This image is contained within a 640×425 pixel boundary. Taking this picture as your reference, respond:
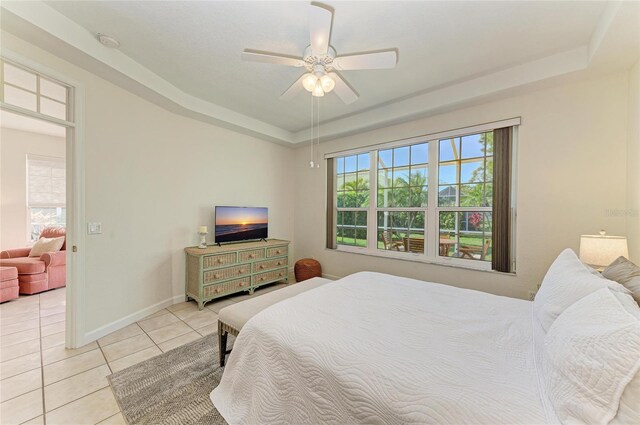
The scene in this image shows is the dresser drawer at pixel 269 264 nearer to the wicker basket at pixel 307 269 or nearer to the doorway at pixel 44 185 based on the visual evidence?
the wicker basket at pixel 307 269

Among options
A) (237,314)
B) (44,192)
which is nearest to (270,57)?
(237,314)

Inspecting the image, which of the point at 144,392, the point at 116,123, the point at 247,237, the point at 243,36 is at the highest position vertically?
the point at 243,36

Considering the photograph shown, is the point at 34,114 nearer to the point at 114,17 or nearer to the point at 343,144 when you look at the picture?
the point at 114,17

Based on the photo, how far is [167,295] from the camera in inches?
129

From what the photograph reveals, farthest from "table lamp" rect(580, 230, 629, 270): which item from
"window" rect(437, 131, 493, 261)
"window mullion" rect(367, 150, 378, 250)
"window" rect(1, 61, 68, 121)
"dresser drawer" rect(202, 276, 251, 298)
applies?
"window" rect(1, 61, 68, 121)

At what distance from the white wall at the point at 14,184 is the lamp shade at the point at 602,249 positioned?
26.4 feet

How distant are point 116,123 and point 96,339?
2.25m

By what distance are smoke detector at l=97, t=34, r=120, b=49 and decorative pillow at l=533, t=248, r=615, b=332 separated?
12.1ft

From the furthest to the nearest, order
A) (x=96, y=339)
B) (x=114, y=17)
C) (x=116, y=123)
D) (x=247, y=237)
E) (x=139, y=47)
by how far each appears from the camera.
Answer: (x=247, y=237) → (x=116, y=123) → (x=96, y=339) → (x=139, y=47) → (x=114, y=17)

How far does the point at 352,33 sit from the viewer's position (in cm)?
205

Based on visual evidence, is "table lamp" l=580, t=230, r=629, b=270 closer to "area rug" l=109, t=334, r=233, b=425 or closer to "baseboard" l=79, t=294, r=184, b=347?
"area rug" l=109, t=334, r=233, b=425

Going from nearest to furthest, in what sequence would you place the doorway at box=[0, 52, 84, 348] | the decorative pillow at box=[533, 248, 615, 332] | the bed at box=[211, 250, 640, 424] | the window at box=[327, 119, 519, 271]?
1. the bed at box=[211, 250, 640, 424]
2. the decorative pillow at box=[533, 248, 615, 332]
3. the doorway at box=[0, 52, 84, 348]
4. the window at box=[327, 119, 519, 271]

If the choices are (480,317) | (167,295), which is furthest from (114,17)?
(480,317)

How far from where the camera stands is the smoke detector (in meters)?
2.08
